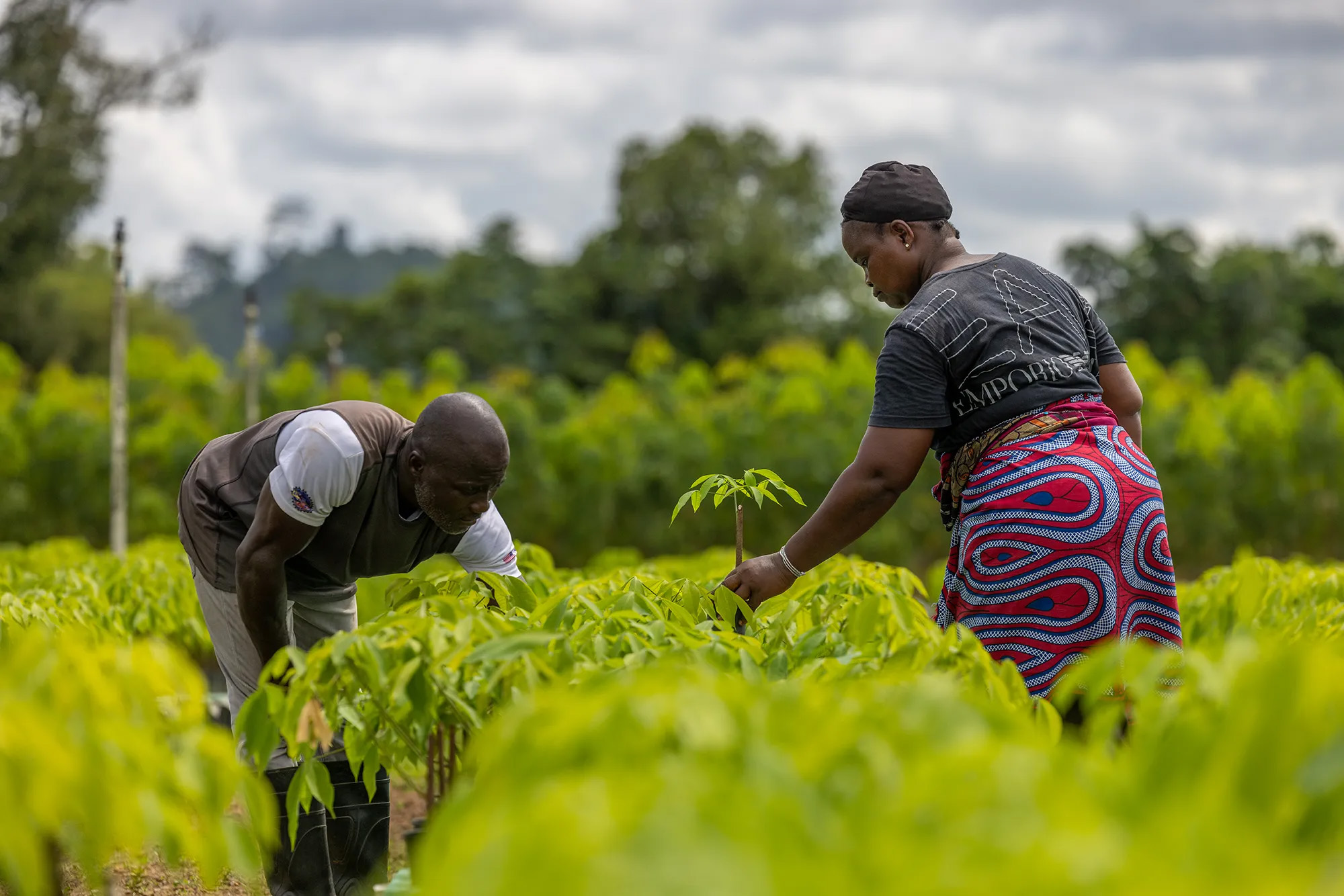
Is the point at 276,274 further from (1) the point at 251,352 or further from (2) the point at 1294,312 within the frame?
(1) the point at 251,352

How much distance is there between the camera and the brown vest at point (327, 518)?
3.01 metres

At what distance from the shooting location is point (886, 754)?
1308 mm

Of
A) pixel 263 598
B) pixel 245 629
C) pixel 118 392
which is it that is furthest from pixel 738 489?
pixel 118 392

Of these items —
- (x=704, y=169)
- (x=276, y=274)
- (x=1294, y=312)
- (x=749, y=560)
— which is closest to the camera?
(x=749, y=560)

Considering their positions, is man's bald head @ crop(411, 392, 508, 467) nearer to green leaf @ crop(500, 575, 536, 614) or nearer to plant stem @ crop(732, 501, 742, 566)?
green leaf @ crop(500, 575, 536, 614)

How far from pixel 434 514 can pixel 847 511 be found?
3.08 feet

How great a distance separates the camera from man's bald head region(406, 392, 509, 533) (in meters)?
2.78

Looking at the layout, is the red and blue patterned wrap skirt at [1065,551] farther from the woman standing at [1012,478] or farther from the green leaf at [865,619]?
the green leaf at [865,619]

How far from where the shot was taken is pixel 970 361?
2.69 meters

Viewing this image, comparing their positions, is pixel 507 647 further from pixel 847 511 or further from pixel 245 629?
pixel 245 629

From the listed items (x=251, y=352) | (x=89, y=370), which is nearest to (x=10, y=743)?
(x=251, y=352)

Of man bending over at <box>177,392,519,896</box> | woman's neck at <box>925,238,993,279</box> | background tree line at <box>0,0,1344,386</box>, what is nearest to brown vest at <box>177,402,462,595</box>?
man bending over at <box>177,392,519,896</box>

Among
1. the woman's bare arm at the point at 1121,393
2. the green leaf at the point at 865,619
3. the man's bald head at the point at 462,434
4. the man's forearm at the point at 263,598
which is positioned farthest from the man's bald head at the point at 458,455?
the woman's bare arm at the point at 1121,393

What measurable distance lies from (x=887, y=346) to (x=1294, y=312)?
98.6 feet
